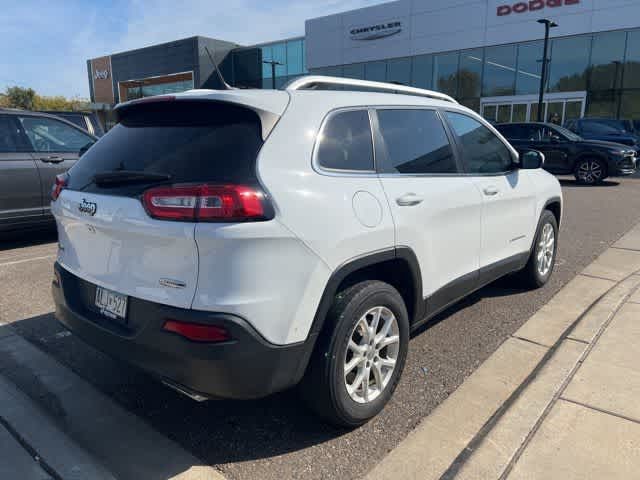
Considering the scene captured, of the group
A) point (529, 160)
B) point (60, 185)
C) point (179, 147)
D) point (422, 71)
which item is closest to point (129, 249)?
point (179, 147)

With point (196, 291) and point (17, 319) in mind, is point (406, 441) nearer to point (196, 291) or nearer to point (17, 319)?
point (196, 291)

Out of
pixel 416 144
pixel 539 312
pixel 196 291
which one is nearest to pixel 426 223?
pixel 416 144

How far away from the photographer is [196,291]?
2.08 meters

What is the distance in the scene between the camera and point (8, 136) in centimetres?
625

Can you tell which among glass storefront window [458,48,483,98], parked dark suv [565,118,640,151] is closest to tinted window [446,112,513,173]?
parked dark suv [565,118,640,151]

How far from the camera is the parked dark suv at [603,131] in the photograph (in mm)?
16109

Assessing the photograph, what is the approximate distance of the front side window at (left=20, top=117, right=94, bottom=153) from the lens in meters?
6.47

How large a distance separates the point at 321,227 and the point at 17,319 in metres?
3.25

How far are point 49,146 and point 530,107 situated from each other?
2510 cm

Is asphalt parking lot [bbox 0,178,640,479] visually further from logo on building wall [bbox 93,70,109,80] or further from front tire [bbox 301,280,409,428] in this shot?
logo on building wall [bbox 93,70,109,80]

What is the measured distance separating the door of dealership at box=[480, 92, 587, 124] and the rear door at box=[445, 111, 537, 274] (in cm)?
2271

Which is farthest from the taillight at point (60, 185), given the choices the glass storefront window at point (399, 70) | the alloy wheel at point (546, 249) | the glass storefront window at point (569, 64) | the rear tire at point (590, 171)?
the glass storefront window at point (399, 70)

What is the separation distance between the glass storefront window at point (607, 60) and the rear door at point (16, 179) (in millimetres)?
25668

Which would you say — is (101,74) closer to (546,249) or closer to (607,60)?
(607,60)
